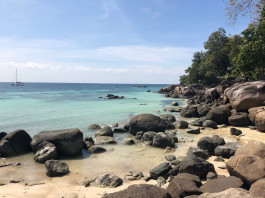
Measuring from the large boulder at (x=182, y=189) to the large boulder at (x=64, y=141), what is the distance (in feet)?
19.2

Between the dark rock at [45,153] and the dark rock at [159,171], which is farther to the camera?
the dark rock at [45,153]

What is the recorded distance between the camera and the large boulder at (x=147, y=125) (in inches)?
549

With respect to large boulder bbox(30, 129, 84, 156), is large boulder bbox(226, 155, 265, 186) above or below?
above

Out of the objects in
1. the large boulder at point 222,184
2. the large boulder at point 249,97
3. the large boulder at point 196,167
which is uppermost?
the large boulder at point 249,97

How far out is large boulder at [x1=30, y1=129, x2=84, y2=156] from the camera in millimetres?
10062

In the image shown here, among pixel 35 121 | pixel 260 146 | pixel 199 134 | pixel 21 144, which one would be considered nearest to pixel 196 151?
pixel 260 146

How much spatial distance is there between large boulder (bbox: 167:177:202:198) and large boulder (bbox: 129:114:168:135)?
27.4ft

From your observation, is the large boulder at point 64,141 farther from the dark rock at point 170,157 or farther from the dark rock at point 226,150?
the dark rock at point 226,150

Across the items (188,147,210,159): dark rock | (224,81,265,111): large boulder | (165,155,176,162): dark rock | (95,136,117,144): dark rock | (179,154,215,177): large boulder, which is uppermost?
(224,81,265,111): large boulder

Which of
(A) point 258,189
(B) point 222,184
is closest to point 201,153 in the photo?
(B) point 222,184

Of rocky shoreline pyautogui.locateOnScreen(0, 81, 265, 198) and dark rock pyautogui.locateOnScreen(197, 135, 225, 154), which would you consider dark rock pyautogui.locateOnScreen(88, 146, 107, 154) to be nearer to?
rocky shoreline pyautogui.locateOnScreen(0, 81, 265, 198)

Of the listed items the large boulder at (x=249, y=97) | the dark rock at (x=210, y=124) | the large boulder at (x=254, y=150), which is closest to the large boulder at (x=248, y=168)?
the large boulder at (x=254, y=150)

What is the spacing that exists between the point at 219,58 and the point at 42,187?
39788 mm


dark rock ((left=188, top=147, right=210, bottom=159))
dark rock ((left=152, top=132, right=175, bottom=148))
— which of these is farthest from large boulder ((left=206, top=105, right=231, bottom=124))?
dark rock ((left=188, top=147, right=210, bottom=159))
